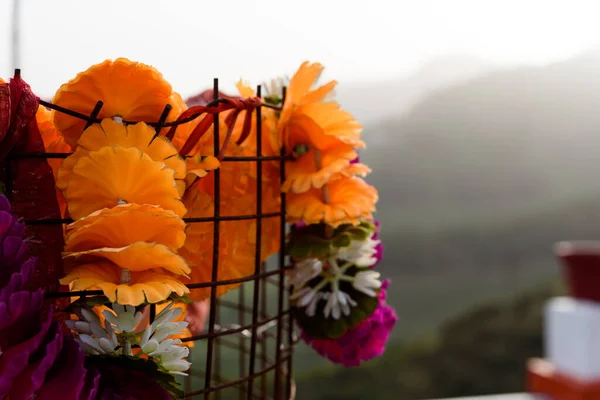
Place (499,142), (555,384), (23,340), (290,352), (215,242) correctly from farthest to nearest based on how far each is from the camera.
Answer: (499,142) → (555,384) → (290,352) → (215,242) → (23,340)

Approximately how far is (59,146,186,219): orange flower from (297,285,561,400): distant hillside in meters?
3.26

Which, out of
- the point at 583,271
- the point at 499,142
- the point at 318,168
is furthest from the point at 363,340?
the point at 499,142

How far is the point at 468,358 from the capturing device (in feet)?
11.8

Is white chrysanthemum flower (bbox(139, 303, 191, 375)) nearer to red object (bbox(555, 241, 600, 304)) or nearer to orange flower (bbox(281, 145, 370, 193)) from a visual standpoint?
orange flower (bbox(281, 145, 370, 193))

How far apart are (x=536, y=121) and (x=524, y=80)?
0.80ft

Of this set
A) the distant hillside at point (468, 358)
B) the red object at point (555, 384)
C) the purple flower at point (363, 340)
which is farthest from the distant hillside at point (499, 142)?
the purple flower at point (363, 340)

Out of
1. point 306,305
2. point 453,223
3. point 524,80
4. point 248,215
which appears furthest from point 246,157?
point 524,80

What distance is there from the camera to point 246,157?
43 centimetres

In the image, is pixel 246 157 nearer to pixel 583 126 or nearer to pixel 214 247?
pixel 214 247

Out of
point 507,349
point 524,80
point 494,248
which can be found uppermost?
point 524,80

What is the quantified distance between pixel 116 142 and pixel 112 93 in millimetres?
32

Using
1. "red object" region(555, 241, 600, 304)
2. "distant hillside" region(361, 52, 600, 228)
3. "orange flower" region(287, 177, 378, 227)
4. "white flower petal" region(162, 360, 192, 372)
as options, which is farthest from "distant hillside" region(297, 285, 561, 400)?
"white flower petal" region(162, 360, 192, 372)

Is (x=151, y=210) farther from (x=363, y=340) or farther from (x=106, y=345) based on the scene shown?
(x=363, y=340)

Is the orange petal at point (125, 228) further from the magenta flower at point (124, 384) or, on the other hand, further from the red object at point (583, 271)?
the red object at point (583, 271)
